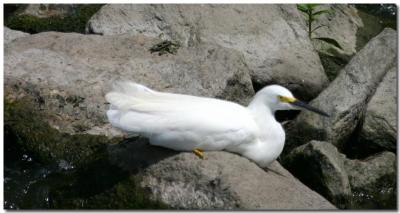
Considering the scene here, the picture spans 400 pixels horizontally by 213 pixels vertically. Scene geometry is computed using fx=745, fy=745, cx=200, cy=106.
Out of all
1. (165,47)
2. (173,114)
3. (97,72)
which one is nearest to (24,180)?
(97,72)

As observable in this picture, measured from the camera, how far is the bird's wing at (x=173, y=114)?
5.95 meters

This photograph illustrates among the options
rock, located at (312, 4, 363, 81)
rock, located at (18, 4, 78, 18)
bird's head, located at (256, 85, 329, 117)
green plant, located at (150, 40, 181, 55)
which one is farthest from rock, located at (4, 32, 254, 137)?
rock, located at (312, 4, 363, 81)

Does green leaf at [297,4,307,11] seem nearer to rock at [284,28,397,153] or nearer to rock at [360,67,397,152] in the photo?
rock at [284,28,397,153]

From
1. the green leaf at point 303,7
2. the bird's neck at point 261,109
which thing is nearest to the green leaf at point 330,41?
the green leaf at point 303,7

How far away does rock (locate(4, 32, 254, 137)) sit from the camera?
6848 millimetres

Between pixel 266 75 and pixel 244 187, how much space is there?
250cm

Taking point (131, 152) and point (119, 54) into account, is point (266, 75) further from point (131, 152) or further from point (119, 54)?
point (131, 152)

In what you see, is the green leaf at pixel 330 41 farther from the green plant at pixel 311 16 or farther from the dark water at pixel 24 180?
the dark water at pixel 24 180

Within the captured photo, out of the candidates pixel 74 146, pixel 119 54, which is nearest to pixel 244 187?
pixel 74 146

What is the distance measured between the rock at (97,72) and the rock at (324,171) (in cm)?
105

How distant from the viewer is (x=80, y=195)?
20.2ft

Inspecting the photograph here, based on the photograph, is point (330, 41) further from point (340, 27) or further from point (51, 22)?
point (51, 22)

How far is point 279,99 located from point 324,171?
0.80 metres

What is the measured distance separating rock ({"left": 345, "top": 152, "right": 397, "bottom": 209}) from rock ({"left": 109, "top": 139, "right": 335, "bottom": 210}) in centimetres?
81
